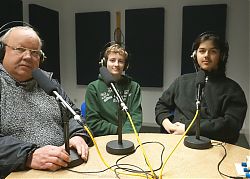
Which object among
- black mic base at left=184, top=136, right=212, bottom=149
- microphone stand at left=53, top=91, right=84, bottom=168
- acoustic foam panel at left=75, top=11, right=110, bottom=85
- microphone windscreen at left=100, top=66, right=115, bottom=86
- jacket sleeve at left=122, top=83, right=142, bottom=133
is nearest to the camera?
microphone stand at left=53, top=91, right=84, bottom=168

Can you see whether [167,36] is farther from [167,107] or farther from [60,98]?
[60,98]

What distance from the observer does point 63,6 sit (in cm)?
458

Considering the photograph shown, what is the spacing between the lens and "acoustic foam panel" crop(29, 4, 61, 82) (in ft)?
12.7

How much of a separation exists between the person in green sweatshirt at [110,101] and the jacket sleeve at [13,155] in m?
0.88

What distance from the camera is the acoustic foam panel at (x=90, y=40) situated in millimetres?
4367

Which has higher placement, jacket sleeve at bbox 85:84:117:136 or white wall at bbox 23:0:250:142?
white wall at bbox 23:0:250:142

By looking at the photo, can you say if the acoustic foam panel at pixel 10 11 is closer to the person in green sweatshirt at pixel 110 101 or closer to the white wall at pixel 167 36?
the white wall at pixel 167 36

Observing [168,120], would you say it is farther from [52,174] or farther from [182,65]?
[182,65]

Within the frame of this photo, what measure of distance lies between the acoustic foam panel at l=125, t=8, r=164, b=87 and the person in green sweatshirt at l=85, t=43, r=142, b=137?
6.81 ft

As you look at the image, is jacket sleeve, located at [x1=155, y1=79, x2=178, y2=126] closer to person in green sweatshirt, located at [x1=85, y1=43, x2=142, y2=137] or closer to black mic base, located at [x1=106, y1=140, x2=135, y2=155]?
person in green sweatshirt, located at [x1=85, y1=43, x2=142, y2=137]

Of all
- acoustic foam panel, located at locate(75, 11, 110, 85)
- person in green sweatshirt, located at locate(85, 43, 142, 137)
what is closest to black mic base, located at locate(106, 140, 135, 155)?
person in green sweatshirt, located at locate(85, 43, 142, 137)

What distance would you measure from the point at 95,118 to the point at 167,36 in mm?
2569

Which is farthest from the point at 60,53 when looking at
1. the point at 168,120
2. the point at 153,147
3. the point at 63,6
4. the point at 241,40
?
the point at 153,147

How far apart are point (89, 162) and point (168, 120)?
84 centimetres
